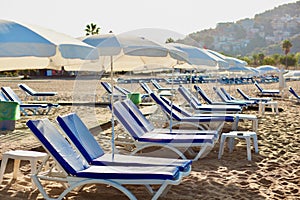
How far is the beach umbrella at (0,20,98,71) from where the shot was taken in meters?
4.37

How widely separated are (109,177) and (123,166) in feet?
1.25

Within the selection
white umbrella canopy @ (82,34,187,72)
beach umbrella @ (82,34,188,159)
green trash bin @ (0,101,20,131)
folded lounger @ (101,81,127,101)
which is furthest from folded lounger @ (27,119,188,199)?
folded lounger @ (101,81,127,101)

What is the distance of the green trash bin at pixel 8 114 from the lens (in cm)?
796

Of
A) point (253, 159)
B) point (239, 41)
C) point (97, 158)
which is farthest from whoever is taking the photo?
point (239, 41)

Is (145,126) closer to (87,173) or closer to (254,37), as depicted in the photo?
(87,173)

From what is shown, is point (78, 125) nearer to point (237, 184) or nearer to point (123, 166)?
point (123, 166)

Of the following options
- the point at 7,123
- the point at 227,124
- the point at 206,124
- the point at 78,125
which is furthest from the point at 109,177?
the point at 227,124

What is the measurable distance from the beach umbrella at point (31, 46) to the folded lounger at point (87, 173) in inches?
33.3

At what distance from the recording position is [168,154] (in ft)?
20.1

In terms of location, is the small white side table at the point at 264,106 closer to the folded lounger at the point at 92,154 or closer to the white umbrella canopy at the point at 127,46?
the white umbrella canopy at the point at 127,46

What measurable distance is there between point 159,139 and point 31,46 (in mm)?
1900

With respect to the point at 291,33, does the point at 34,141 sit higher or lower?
lower

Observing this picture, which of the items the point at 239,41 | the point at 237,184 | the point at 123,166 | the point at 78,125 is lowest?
the point at 237,184

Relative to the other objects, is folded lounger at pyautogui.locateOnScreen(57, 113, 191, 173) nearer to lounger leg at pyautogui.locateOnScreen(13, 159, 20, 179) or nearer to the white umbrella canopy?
lounger leg at pyautogui.locateOnScreen(13, 159, 20, 179)
